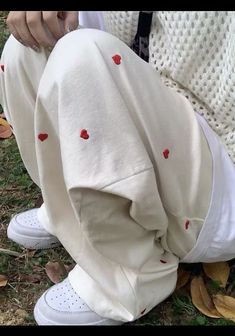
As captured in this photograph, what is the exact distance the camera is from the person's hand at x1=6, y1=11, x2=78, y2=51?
1292mm

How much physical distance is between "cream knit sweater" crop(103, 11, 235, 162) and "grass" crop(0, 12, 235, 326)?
368mm

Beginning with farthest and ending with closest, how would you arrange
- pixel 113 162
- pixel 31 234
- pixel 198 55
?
pixel 31 234 → pixel 198 55 → pixel 113 162

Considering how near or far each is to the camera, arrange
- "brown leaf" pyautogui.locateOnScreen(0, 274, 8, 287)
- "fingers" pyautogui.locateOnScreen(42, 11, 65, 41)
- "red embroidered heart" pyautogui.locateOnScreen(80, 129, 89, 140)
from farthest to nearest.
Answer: "brown leaf" pyautogui.locateOnScreen(0, 274, 8, 287) < "fingers" pyautogui.locateOnScreen(42, 11, 65, 41) < "red embroidered heart" pyautogui.locateOnScreen(80, 129, 89, 140)

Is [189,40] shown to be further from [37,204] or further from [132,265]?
[37,204]

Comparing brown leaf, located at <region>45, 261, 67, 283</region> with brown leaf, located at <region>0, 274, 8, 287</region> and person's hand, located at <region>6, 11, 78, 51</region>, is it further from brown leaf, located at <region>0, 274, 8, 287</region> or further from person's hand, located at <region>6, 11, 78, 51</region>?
person's hand, located at <region>6, 11, 78, 51</region>

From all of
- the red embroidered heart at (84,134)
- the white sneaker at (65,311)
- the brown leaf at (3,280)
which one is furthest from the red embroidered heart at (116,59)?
the brown leaf at (3,280)

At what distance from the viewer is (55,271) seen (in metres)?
1.54

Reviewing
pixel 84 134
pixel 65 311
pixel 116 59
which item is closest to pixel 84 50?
pixel 116 59

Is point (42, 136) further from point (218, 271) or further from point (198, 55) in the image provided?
point (218, 271)

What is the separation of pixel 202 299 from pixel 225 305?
2.1 inches

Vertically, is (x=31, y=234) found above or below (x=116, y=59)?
below

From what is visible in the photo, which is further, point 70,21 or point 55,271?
point 55,271

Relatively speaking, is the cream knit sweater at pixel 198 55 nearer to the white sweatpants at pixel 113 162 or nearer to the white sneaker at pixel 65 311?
the white sweatpants at pixel 113 162

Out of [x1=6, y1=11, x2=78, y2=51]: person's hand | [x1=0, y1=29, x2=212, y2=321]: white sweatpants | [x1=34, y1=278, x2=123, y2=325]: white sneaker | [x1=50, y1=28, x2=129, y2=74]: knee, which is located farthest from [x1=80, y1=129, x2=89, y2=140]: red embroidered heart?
[x1=34, y1=278, x2=123, y2=325]: white sneaker
